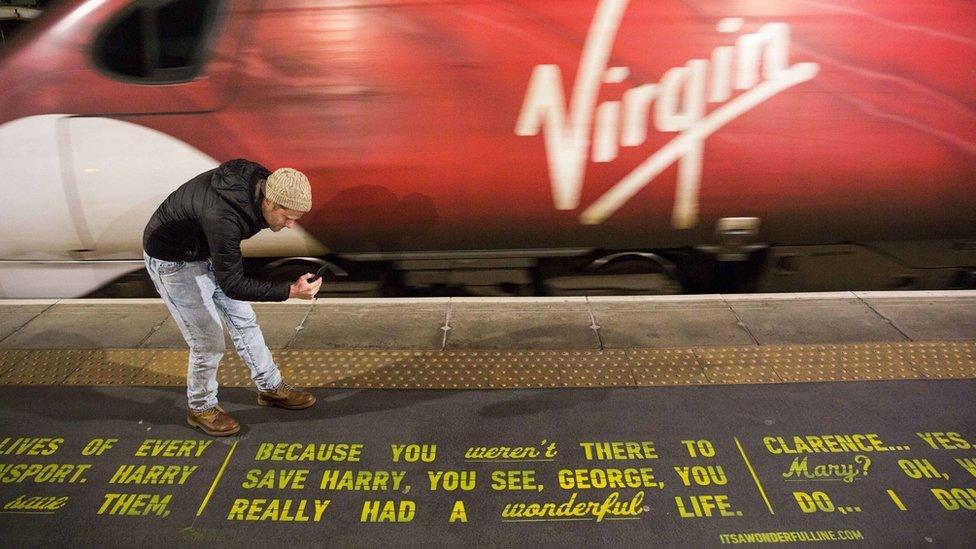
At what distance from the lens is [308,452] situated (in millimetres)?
3098

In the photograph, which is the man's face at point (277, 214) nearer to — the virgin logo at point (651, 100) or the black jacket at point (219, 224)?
the black jacket at point (219, 224)

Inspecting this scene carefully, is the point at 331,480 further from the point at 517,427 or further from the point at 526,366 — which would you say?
the point at 526,366

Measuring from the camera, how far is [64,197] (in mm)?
4074

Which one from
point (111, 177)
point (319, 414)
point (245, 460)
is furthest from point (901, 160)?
point (111, 177)

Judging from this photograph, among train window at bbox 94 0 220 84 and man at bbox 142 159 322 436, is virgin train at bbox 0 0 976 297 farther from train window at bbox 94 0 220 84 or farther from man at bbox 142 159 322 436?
man at bbox 142 159 322 436

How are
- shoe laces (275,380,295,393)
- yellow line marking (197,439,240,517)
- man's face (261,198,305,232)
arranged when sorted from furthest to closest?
shoe laces (275,380,295,393) < yellow line marking (197,439,240,517) < man's face (261,198,305,232)

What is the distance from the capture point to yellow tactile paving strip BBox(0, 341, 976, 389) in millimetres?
3648

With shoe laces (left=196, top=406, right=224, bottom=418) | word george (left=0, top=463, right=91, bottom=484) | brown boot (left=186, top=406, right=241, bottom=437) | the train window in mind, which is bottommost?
word george (left=0, top=463, right=91, bottom=484)

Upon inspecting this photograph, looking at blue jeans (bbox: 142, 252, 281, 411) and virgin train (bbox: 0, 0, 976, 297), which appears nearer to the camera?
blue jeans (bbox: 142, 252, 281, 411)

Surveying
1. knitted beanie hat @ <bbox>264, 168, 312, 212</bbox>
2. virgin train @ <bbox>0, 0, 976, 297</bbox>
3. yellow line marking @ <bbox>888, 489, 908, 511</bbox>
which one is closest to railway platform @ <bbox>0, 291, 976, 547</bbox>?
yellow line marking @ <bbox>888, 489, 908, 511</bbox>

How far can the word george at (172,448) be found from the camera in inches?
122

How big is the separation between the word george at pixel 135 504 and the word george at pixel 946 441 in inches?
146

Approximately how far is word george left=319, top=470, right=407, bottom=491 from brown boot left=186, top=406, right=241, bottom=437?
63cm

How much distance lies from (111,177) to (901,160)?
514 cm
